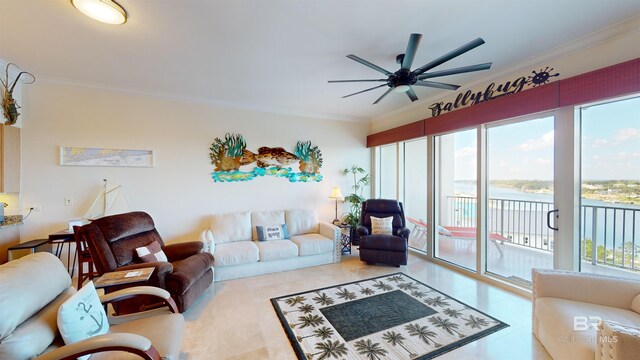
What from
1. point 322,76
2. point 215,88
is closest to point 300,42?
point 322,76

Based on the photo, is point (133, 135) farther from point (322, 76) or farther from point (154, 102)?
point (322, 76)

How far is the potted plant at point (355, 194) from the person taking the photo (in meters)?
4.83

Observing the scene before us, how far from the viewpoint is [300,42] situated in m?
2.29

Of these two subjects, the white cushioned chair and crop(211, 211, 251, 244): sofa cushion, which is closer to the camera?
the white cushioned chair

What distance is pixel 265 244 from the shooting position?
3.58 meters

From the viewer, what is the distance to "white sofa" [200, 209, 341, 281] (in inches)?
129

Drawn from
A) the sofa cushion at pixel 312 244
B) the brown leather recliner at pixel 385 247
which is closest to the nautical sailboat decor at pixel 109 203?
the sofa cushion at pixel 312 244

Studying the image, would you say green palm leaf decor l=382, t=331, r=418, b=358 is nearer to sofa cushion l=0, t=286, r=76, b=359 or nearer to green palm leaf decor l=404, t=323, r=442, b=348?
green palm leaf decor l=404, t=323, r=442, b=348

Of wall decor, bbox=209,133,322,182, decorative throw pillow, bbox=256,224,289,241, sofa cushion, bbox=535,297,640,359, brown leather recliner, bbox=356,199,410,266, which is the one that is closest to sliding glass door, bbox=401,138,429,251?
brown leather recliner, bbox=356,199,410,266

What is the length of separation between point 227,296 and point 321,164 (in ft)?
9.57

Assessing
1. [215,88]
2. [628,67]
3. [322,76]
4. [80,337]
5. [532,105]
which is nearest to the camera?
[80,337]

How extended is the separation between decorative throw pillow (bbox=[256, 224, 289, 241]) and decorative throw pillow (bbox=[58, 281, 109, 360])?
2424 mm

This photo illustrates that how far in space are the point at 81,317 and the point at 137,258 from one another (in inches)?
53.3

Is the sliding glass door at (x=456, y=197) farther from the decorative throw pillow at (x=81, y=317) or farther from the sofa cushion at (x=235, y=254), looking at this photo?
the decorative throw pillow at (x=81, y=317)
